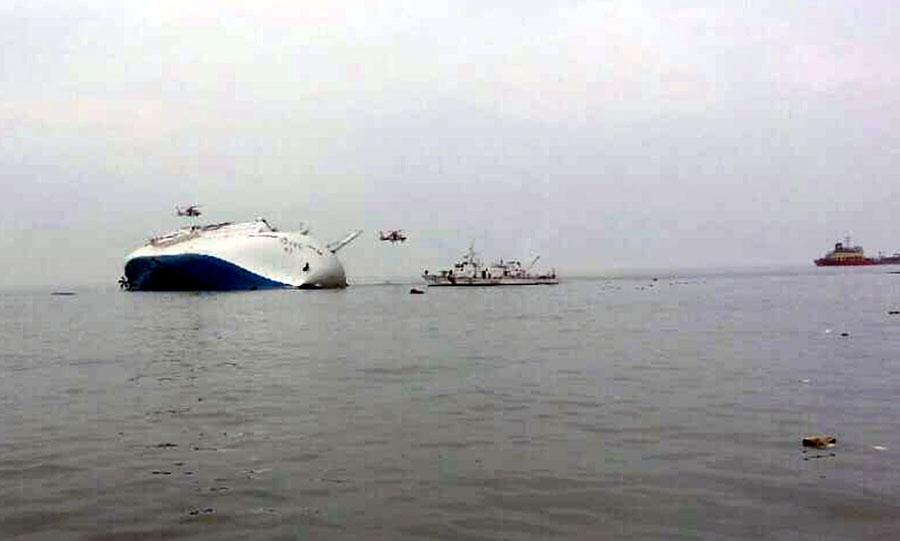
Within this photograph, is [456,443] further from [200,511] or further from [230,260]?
[230,260]

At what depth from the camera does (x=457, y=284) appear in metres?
148

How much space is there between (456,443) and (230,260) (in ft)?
353

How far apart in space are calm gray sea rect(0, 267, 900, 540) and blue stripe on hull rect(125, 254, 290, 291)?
282 feet

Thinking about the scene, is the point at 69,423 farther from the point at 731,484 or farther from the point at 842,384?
the point at 842,384

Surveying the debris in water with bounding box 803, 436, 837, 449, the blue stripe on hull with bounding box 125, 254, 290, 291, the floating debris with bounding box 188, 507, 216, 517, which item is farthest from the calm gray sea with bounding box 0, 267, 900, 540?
the blue stripe on hull with bounding box 125, 254, 290, 291

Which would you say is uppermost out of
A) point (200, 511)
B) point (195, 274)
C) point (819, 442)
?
point (195, 274)

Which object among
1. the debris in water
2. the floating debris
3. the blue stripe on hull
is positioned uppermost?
the blue stripe on hull

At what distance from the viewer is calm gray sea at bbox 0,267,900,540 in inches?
412

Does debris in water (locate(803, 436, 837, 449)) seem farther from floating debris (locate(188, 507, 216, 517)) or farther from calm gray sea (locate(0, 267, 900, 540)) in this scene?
floating debris (locate(188, 507, 216, 517))

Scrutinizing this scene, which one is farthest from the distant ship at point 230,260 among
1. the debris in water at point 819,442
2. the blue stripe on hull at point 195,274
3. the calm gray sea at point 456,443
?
the debris in water at point 819,442

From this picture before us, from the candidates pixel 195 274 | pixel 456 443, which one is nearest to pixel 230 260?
pixel 195 274

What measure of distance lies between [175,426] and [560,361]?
49.7 feet

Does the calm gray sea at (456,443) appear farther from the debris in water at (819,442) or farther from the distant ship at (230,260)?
the distant ship at (230,260)

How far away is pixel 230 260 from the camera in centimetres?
11825
